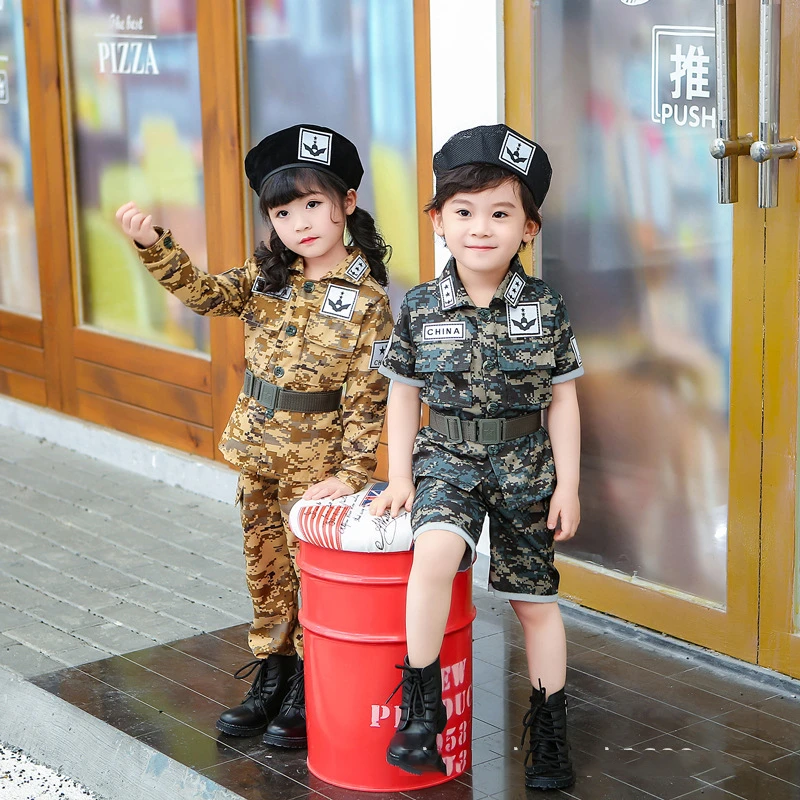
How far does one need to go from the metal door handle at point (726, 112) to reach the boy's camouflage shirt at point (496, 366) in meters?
0.60

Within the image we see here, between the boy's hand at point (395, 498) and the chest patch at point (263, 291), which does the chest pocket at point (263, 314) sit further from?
the boy's hand at point (395, 498)

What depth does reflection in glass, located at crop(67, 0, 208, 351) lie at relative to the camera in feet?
18.0

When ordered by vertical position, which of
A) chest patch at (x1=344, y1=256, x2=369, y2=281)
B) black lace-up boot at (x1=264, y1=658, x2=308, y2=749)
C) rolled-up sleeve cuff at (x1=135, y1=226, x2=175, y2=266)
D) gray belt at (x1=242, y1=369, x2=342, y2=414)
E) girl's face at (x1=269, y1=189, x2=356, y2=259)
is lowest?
black lace-up boot at (x1=264, y1=658, x2=308, y2=749)

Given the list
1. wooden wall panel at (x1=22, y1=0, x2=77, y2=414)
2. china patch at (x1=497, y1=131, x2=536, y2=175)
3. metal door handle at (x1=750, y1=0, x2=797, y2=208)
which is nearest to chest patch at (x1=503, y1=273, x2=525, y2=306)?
china patch at (x1=497, y1=131, x2=536, y2=175)


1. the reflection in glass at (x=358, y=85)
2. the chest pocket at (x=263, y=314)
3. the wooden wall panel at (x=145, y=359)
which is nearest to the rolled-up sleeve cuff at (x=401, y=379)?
the chest pocket at (x=263, y=314)

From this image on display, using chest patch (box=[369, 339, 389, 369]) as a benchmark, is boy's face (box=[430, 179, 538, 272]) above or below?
above

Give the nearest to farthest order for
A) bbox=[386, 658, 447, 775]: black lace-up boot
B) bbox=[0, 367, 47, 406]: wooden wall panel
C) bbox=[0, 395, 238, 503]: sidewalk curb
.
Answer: bbox=[386, 658, 447, 775]: black lace-up boot, bbox=[0, 395, 238, 503]: sidewalk curb, bbox=[0, 367, 47, 406]: wooden wall panel

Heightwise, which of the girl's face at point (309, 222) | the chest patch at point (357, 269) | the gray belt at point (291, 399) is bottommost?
the gray belt at point (291, 399)

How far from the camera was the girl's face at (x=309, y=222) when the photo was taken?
3.08 m

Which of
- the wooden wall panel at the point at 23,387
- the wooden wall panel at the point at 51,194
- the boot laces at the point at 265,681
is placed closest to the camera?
the boot laces at the point at 265,681

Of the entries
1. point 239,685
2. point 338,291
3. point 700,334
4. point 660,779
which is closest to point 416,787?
point 660,779

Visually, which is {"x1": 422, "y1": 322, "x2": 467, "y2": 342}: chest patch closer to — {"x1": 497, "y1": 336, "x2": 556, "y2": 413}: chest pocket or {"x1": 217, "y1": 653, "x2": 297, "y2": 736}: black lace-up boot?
{"x1": 497, "y1": 336, "x2": 556, "y2": 413}: chest pocket

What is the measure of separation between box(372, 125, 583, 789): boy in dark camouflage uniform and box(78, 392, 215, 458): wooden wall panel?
2.66 m

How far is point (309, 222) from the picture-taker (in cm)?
308
